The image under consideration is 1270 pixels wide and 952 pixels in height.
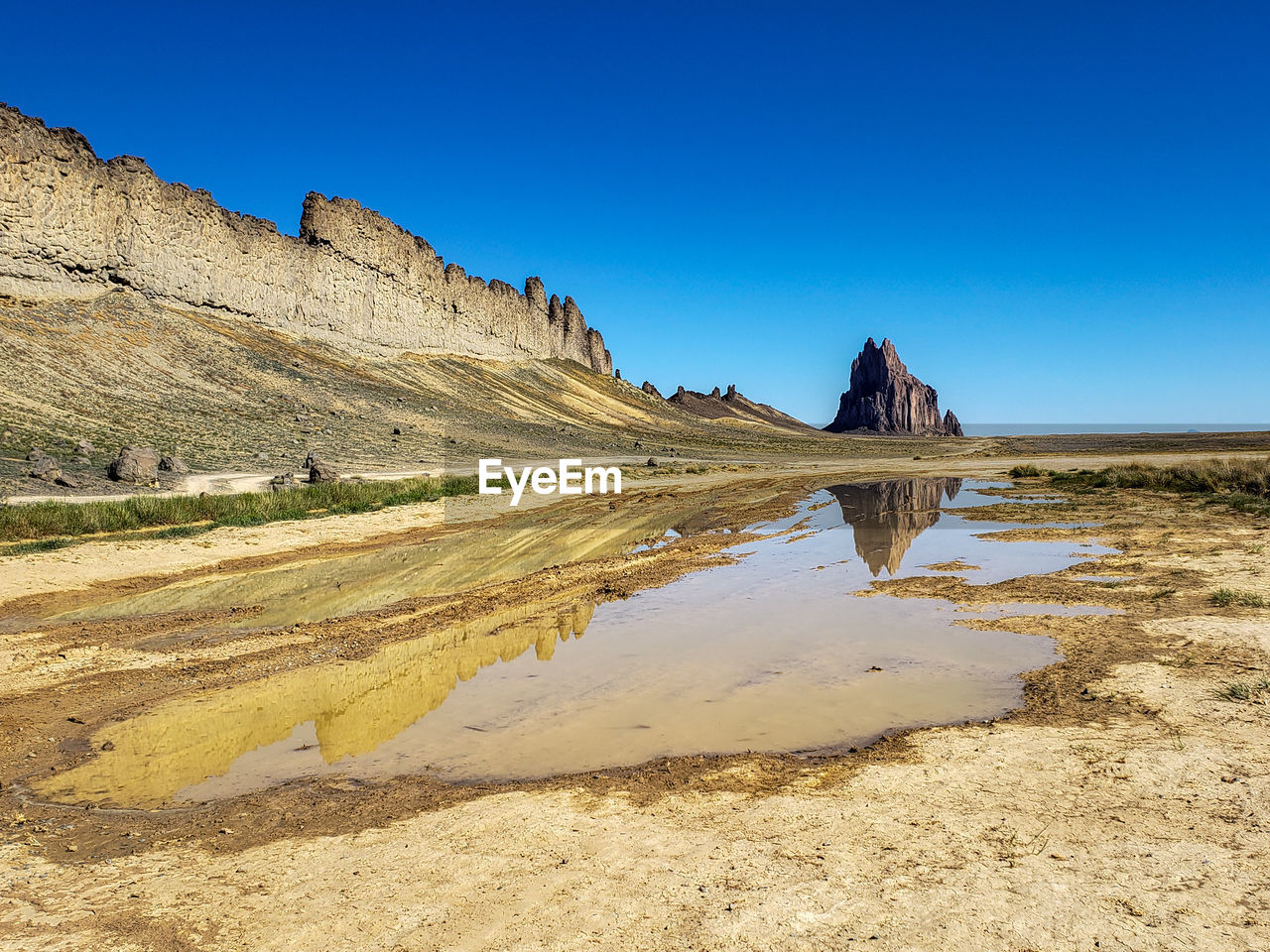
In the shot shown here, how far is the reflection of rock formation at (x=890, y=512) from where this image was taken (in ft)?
56.7

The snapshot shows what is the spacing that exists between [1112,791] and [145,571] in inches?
604

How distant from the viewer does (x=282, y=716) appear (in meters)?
7.33

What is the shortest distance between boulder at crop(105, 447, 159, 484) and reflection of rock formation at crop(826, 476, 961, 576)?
2280cm

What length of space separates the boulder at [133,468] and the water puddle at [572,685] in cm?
1323

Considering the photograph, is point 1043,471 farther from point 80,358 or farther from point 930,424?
point 930,424

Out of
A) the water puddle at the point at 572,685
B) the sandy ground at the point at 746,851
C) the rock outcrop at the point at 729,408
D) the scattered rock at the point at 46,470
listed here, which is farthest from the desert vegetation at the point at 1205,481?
the rock outcrop at the point at 729,408

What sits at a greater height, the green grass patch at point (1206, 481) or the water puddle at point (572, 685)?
the green grass patch at point (1206, 481)

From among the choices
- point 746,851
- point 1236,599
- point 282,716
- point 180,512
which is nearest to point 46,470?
point 180,512

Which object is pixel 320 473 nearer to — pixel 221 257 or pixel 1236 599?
pixel 1236 599

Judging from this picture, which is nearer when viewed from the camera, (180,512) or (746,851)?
(746,851)

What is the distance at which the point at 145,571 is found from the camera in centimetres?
1365

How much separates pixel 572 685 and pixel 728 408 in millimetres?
155815

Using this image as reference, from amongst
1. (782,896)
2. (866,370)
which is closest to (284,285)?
(782,896)

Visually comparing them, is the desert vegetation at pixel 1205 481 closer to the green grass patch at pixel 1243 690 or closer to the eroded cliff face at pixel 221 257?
the green grass patch at pixel 1243 690
